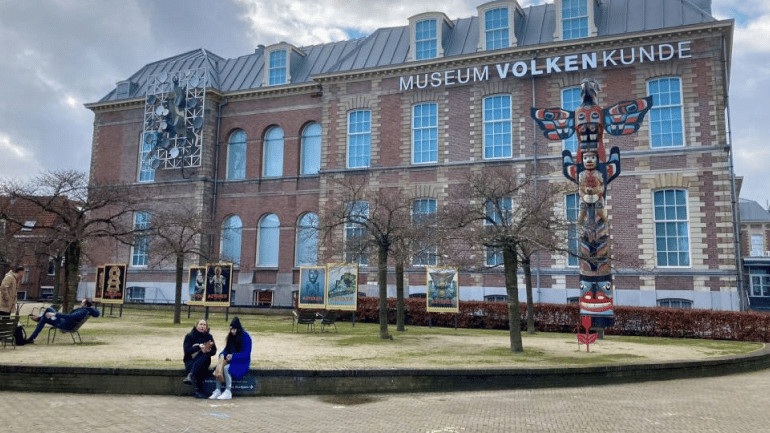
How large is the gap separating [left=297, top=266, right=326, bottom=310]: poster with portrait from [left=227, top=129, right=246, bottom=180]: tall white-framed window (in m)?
15.0

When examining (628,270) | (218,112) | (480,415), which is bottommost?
(480,415)

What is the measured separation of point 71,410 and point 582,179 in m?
14.9

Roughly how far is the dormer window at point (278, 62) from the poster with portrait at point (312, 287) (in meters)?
16.9

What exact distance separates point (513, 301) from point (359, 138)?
19.8 meters

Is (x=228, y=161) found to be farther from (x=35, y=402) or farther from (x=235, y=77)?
(x=35, y=402)

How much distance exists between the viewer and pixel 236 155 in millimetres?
37406

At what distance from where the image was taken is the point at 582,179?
18.2 meters

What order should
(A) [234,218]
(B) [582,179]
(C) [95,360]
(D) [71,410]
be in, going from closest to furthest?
(D) [71,410] < (C) [95,360] < (B) [582,179] < (A) [234,218]

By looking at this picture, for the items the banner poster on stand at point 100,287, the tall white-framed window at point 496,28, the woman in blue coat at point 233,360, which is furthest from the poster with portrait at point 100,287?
the tall white-framed window at point 496,28

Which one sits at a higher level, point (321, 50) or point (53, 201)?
point (321, 50)

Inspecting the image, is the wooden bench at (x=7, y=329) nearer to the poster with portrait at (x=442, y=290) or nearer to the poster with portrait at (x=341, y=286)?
the poster with portrait at (x=341, y=286)

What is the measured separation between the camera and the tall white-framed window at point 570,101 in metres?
28.5

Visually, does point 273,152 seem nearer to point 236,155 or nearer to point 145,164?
point 236,155

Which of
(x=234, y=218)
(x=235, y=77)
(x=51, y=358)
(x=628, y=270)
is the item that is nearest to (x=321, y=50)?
(x=235, y=77)
